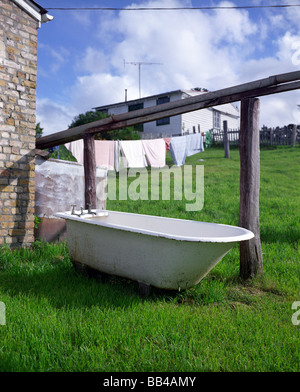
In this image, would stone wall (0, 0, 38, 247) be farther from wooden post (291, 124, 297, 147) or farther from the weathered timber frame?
wooden post (291, 124, 297, 147)

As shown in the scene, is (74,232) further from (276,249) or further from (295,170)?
(295,170)

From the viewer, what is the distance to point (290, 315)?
107 inches

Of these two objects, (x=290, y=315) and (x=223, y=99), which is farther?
(x=223, y=99)

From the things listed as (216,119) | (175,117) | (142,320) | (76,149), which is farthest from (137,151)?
(216,119)

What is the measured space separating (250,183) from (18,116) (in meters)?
3.01

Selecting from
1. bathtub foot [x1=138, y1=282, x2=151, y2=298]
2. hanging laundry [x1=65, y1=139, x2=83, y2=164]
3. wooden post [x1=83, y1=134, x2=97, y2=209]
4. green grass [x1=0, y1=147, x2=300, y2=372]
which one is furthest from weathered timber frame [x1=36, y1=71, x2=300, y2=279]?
hanging laundry [x1=65, y1=139, x2=83, y2=164]

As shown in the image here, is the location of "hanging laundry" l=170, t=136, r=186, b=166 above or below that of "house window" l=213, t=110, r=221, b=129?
below

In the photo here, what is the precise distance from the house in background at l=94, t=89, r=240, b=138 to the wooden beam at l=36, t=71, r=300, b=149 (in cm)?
1350

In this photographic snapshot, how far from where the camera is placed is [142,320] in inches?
99.7

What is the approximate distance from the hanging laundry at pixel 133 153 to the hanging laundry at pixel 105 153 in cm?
38

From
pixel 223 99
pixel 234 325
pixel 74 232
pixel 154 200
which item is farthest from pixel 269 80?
pixel 154 200

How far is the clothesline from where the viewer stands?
1005cm

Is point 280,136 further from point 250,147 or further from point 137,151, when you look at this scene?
point 250,147
